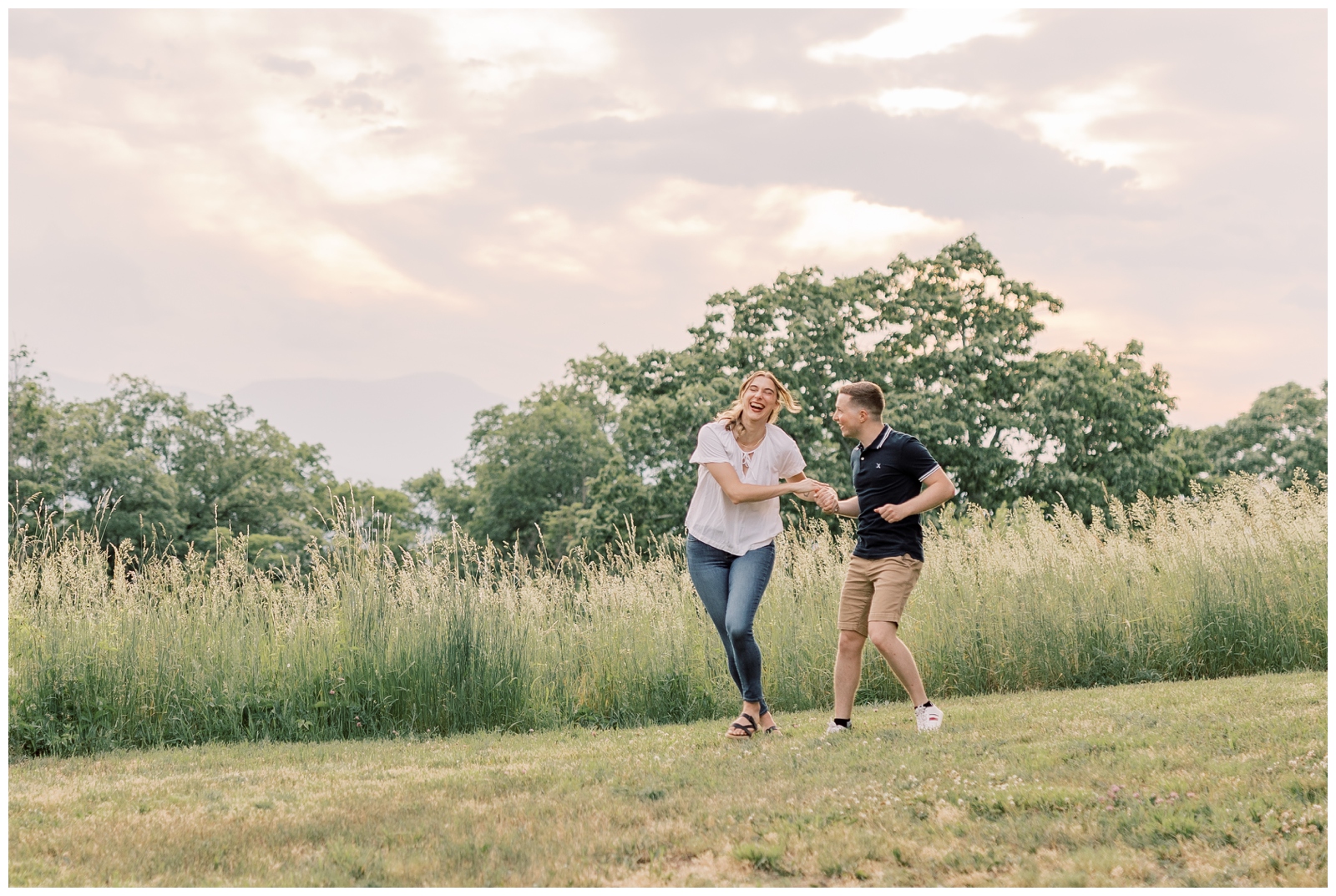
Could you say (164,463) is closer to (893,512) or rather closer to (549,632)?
(549,632)

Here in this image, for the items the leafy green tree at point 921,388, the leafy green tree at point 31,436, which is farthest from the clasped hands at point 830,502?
the leafy green tree at point 31,436

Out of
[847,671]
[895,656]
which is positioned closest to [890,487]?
[895,656]

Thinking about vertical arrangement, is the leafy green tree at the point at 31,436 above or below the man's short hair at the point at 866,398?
above

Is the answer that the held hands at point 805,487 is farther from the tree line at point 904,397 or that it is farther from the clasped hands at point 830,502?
the tree line at point 904,397

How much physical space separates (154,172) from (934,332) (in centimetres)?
2310

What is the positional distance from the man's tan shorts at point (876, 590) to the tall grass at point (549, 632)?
7.33 ft

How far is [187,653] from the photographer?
24.6 feet

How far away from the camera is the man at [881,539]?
19.0 feet

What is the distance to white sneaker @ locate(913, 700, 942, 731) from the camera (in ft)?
19.3

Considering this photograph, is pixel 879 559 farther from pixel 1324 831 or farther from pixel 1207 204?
pixel 1207 204

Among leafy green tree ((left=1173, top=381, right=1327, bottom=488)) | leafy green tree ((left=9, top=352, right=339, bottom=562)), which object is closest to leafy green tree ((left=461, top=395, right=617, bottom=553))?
leafy green tree ((left=9, top=352, right=339, bottom=562))

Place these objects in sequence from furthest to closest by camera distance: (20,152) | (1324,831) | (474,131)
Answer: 1. (474,131)
2. (20,152)
3. (1324,831)

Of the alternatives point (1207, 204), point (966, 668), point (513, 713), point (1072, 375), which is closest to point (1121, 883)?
point (513, 713)

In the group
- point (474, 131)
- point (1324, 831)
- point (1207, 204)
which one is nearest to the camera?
point (1324, 831)
